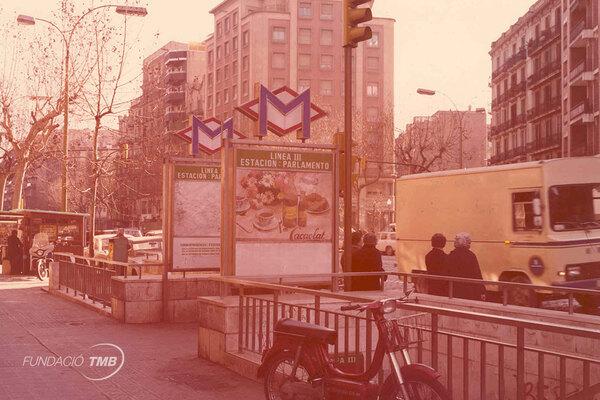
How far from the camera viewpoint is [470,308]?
34.3 ft

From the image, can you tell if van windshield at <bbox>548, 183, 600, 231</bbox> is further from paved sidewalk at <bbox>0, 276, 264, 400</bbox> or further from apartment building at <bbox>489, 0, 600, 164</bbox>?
apartment building at <bbox>489, 0, 600, 164</bbox>

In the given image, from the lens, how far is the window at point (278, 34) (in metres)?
91.1

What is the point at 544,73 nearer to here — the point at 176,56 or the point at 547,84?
the point at 547,84

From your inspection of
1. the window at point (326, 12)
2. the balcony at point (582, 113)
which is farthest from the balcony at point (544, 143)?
the window at point (326, 12)

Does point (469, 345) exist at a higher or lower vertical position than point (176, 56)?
lower

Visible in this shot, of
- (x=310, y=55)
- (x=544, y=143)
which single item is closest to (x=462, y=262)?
(x=544, y=143)

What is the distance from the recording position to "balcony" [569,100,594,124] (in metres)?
53.4

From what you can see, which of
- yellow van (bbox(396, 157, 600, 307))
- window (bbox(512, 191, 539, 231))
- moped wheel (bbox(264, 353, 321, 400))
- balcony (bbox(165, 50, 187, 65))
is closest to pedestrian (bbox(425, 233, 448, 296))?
yellow van (bbox(396, 157, 600, 307))

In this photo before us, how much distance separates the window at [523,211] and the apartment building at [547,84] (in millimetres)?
36716

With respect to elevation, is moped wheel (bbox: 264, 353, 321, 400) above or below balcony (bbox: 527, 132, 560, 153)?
below

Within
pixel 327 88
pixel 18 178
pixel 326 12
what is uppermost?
pixel 326 12

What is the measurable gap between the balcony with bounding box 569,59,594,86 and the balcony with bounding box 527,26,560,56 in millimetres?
7185

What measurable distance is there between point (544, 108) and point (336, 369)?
209 ft

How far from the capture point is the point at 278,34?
3593 inches
